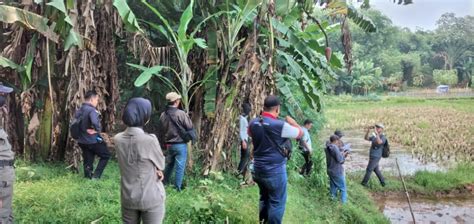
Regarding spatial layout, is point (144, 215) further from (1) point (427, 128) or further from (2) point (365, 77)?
(2) point (365, 77)

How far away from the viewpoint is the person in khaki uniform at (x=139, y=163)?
3256 millimetres

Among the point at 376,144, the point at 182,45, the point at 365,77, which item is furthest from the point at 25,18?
the point at 365,77

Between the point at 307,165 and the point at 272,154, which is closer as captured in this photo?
the point at 272,154

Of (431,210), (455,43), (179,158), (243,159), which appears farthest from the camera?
(455,43)

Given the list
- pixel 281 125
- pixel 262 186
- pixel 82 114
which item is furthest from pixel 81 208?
pixel 281 125

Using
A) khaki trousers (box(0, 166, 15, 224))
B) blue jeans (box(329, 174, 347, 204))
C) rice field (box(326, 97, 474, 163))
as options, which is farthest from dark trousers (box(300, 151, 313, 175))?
rice field (box(326, 97, 474, 163))

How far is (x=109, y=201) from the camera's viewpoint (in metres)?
4.87

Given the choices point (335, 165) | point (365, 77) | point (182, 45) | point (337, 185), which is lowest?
point (337, 185)

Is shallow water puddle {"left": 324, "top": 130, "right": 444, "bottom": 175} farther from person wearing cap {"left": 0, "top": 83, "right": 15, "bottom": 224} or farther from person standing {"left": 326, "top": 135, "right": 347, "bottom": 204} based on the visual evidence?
person wearing cap {"left": 0, "top": 83, "right": 15, "bottom": 224}

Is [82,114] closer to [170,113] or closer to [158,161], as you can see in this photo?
[170,113]

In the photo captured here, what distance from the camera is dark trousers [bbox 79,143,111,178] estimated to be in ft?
18.6

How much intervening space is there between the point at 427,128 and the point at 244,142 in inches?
612

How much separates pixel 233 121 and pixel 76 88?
2.15 meters

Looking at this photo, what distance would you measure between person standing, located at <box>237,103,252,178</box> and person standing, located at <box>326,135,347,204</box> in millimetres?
1706
